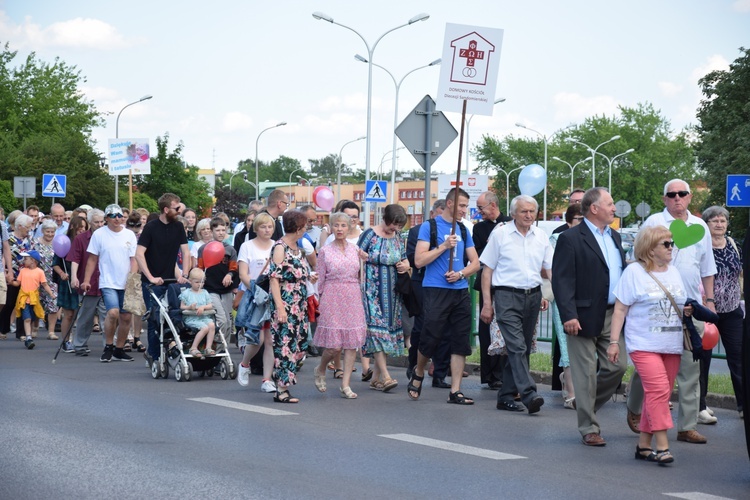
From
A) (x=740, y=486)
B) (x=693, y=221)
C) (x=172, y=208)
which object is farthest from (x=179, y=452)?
(x=172, y=208)

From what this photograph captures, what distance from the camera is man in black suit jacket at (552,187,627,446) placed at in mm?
8961

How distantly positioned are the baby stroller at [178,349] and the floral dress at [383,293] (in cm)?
174

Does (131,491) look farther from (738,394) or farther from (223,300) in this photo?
(223,300)

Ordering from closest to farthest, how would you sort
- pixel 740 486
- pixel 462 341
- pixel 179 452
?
pixel 740 486 → pixel 179 452 → pixel 462 341

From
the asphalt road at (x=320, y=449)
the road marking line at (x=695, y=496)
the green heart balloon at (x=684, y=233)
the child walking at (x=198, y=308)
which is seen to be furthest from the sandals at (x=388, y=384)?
the road marking line at (x=695, y=496)

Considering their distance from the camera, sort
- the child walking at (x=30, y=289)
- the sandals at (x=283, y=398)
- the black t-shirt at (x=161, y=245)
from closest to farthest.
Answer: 1. the sandals at (x=283, y=398)
2. the black t-shirt at (x=161, y=245)
3. the child walking at (x=30, y=289)

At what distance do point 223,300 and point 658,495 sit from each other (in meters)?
8.81

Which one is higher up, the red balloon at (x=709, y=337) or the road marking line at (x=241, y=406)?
the red balloon at (x=709, y=337)

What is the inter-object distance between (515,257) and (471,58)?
2.91 metres

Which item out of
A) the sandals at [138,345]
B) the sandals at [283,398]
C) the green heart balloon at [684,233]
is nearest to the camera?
the green heart balloon at [684,233]

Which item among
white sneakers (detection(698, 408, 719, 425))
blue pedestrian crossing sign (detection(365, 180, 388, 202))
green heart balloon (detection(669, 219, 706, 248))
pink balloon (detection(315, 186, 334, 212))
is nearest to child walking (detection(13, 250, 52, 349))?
pink balloon (detection(315, 186, 334, 212))

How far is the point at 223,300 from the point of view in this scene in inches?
591

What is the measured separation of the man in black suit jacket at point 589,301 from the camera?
896 cm

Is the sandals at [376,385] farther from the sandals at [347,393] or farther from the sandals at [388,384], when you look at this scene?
the sandals at [347,393]
